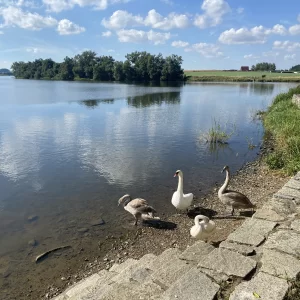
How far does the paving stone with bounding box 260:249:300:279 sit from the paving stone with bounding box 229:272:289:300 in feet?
0.44

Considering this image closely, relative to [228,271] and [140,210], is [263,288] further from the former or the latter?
[140,210]

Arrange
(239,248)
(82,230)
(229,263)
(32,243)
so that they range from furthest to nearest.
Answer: (82,230), (32,243), (239,248), (229,263)

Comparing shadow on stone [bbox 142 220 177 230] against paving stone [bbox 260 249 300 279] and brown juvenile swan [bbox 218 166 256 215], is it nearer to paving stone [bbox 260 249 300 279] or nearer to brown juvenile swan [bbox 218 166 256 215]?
brown juvenile swan [bbox 218 166 256 215]

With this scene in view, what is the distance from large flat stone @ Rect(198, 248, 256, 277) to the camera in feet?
13.0

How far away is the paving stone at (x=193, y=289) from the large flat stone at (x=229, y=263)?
0.27 meters

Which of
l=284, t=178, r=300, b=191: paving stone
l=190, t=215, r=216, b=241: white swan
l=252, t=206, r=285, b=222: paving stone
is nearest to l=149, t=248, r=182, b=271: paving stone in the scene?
l=190, t=215, r=216, b=241: white swan

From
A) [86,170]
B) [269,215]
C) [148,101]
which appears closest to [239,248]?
[269,215]

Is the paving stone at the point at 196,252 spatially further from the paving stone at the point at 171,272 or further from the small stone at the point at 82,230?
the small stone at the point at 82,230

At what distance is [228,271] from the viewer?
13.0ft

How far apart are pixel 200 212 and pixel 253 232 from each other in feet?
13.5

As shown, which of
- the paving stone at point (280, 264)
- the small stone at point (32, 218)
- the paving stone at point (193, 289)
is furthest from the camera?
the small stone at point (32, 218)

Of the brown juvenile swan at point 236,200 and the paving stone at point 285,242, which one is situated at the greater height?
the paving stone at point 285,242

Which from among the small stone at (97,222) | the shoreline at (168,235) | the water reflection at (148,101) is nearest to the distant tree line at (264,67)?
the water reflection at (148,101)

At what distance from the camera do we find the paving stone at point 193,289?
351cm
